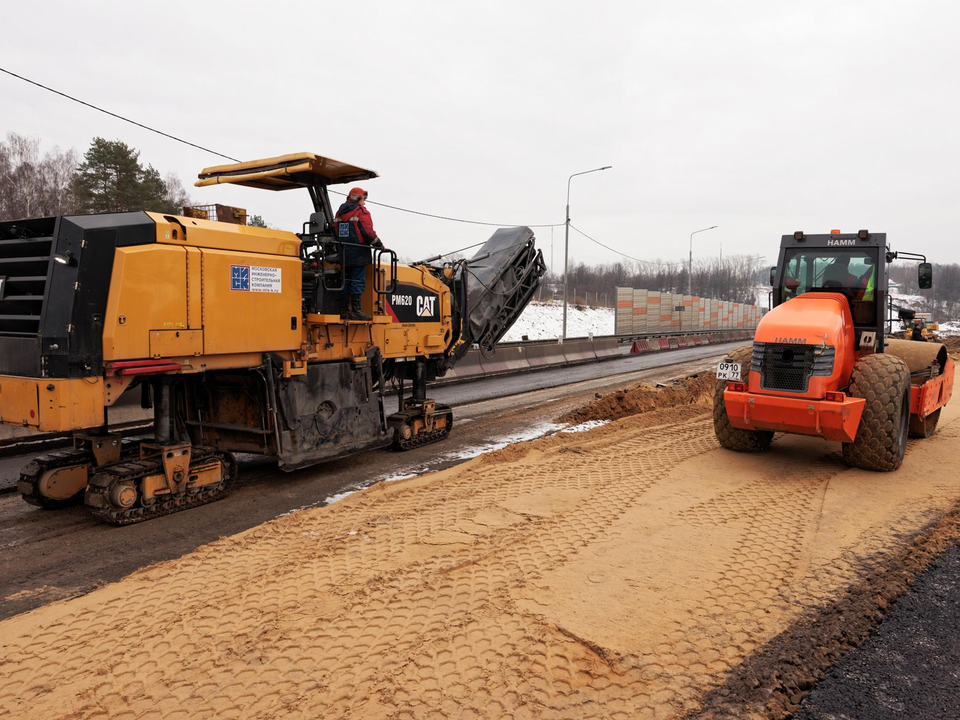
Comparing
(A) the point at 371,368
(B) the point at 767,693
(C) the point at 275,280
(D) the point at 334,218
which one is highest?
(D) the point at 334,218

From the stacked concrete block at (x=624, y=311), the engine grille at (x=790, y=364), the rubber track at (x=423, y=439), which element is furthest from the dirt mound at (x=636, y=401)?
the stacked concrete block at (x=624, y=311)

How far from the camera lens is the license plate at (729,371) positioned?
7363 mm

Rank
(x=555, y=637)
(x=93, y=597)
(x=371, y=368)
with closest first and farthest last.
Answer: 1. (x=555, y=637)
2. (x=93, y=597)
3. (x=371, y=368)

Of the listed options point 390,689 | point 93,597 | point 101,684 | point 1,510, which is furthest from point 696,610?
point 1,510

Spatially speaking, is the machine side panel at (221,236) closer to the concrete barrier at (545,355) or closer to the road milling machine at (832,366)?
the road milling machine at (832,366)

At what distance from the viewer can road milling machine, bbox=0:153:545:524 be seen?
5.16 m

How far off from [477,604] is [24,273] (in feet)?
15.2

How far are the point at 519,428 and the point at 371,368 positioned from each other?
10.7 ft

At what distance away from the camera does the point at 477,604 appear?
156 inches

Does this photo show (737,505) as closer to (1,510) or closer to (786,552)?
(786,552)

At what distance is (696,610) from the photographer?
392 cm

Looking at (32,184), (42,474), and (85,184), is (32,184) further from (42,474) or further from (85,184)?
(42,474)

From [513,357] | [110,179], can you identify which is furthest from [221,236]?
[110,179]

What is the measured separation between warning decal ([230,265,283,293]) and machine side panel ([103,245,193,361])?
1.75ft
